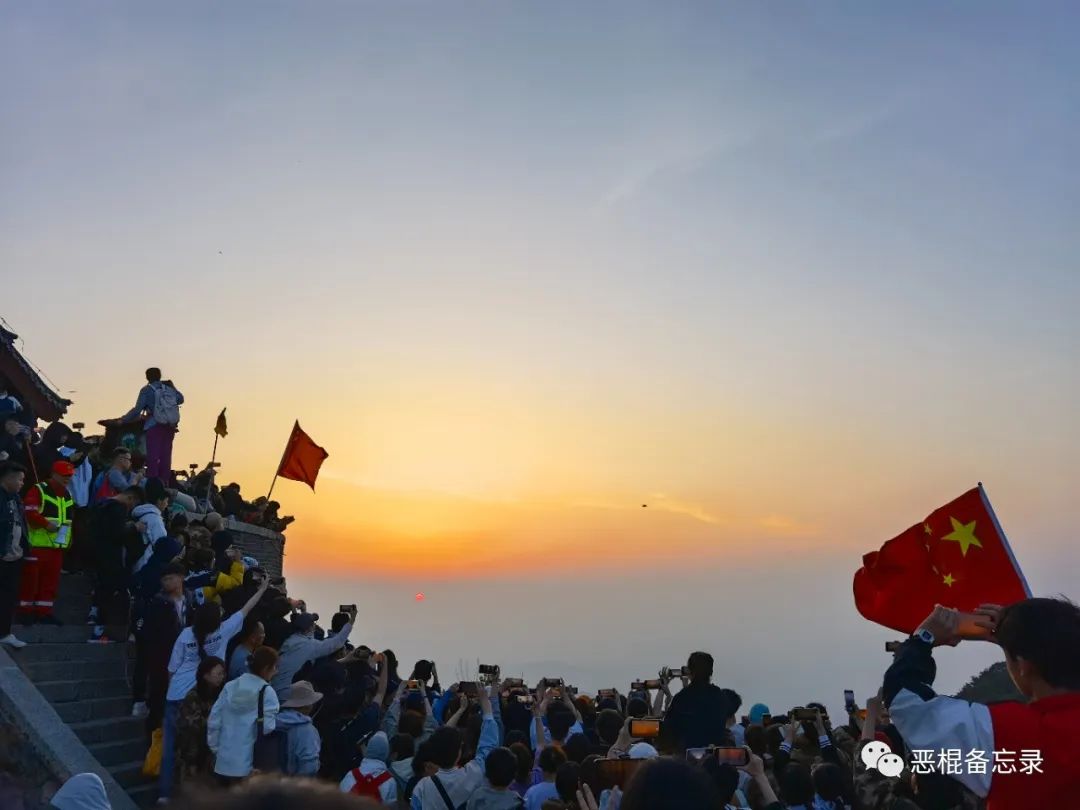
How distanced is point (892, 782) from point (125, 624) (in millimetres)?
9294

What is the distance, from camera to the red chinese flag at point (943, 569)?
641 centimetres

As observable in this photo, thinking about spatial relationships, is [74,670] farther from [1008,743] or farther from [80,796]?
[1008,743]

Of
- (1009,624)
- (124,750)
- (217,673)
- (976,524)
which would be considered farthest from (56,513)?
(1009,624)

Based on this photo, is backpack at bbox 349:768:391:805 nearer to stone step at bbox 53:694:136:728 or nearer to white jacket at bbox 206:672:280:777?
white jacket at bbox 206:672:280:777

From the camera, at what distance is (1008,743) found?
344cm

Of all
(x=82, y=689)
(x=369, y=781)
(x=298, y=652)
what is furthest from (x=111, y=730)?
(x=369, y=781)

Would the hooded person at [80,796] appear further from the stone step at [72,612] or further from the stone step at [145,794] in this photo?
the stone step at [72,612]

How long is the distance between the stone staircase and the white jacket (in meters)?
2.37

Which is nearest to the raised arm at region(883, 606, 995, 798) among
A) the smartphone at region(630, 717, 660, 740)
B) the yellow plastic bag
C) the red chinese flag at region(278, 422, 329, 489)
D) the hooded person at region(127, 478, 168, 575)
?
the smartphone at region(630, 717, 660, 740)

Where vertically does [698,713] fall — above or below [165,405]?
below

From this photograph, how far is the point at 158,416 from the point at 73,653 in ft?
18.3

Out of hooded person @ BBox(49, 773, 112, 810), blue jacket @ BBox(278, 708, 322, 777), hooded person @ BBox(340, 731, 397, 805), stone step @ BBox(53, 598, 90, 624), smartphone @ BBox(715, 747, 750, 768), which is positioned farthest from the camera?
stone step @ BBox(53, 598, 90, 624)

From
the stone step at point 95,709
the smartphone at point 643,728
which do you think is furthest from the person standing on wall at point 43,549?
the smartphone at point 643,728

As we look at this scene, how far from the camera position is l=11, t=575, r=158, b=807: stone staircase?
915 cm
